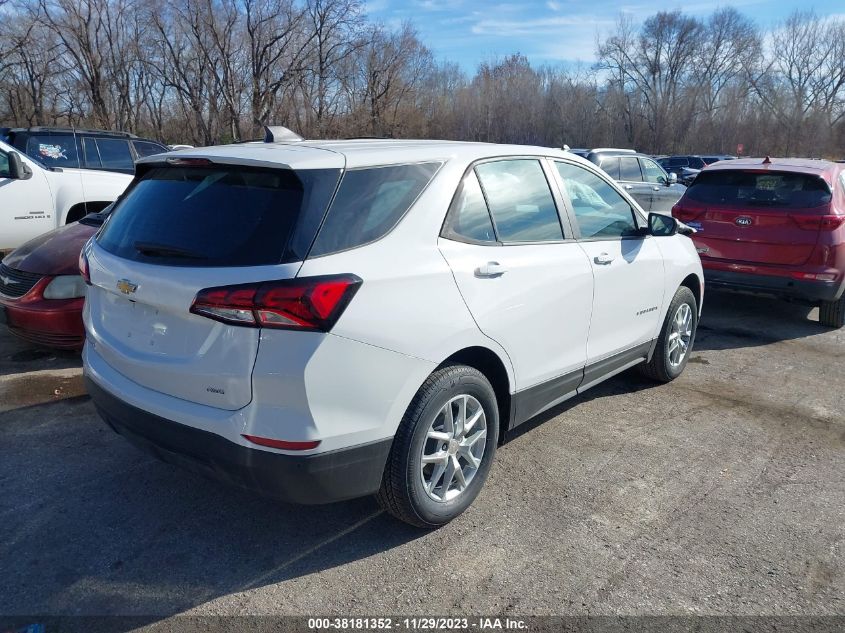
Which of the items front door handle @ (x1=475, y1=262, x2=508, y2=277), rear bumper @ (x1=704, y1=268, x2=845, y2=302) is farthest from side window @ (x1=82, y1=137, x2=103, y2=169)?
front door handle @ (x1=475, y1=262, x2=508, y2=277)

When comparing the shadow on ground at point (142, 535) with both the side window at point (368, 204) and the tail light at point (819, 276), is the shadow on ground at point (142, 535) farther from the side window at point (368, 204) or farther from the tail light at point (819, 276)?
the tail light at point (819, 276)

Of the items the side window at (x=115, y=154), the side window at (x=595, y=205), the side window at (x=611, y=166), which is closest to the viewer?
the side window at (x=595, y=205)

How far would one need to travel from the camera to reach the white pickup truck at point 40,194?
782 centimetres

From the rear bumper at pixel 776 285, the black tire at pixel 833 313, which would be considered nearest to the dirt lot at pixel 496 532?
the rear bumper at pixel 776 285

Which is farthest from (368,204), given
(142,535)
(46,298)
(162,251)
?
(46,298)

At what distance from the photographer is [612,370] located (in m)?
4.44

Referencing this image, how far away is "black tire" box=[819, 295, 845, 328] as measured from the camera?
696cm

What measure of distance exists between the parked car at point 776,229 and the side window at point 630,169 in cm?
610

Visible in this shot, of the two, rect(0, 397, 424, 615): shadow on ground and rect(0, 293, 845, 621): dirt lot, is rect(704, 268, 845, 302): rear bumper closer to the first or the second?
rect(0, 293, 845, 621): dirt lot

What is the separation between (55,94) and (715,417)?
134ft

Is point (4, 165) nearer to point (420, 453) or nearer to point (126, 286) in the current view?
point (126, 286)

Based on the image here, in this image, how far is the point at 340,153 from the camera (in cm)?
294

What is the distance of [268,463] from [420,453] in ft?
2.26

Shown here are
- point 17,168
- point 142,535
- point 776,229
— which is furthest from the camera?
point 17,168
